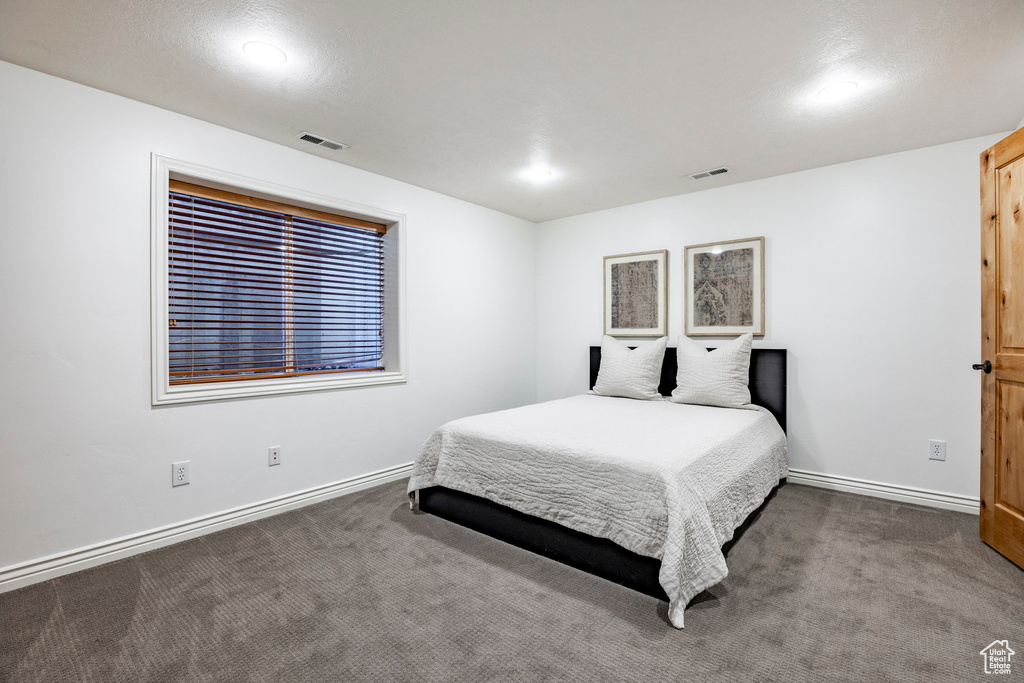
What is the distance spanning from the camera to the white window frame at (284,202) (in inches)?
97.1

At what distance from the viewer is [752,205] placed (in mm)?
3645

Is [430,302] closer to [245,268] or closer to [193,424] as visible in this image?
[245,268]

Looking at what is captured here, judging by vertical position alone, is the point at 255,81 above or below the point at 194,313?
above

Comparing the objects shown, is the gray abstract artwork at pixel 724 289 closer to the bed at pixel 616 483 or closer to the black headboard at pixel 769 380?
Answer: the black headboard at pixel 769 380

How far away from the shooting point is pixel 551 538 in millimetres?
2291

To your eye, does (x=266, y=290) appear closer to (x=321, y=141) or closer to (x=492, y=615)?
(x=321, y=141)

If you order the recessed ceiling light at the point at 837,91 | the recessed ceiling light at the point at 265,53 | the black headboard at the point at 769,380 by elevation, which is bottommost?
the black headboard at the point at 769,380

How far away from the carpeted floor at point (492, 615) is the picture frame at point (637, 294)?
2.00 m

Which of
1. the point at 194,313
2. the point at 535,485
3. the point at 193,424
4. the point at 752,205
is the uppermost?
the point at 752,205

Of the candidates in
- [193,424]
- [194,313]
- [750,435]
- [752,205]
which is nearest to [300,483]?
[193,424]

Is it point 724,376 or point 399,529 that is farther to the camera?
point 724,376

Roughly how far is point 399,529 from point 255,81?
7.85 feet

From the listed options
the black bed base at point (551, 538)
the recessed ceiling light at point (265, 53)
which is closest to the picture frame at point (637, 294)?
the black bed base at point (551, 538)

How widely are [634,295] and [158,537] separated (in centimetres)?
373
